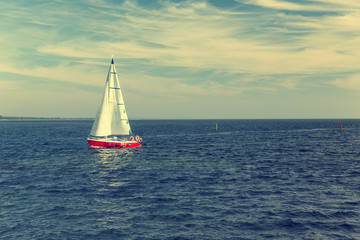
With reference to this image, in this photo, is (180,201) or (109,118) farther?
(109,118)

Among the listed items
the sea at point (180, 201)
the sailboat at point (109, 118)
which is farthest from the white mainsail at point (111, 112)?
the sea at point (180, 201)

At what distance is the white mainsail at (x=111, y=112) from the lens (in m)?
61.8

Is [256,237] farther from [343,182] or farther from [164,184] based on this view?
[343,182]

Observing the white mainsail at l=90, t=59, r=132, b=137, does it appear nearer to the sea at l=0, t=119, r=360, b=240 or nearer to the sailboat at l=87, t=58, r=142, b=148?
the sailboat at l=87, t=58, r=142, b=148

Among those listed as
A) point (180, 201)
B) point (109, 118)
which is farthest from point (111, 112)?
point (180, 201)

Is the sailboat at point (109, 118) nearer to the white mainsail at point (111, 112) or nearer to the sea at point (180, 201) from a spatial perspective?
the white mainsail at point (111, 112)

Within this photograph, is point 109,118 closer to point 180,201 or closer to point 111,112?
point 111,112

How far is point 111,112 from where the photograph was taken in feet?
206

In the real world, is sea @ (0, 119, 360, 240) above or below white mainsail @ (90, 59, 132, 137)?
below

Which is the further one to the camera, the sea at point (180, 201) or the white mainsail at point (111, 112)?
the white mainsail at point (111, 112)

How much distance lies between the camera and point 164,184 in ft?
106

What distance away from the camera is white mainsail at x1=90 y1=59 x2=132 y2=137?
203ft

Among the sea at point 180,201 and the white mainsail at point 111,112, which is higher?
the white mainsail at point 111,112

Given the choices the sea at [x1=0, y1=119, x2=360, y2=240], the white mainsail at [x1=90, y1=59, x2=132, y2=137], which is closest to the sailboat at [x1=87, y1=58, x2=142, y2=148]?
the white mainsail at [x1=90, y1=59, x2=132, y2=137]
